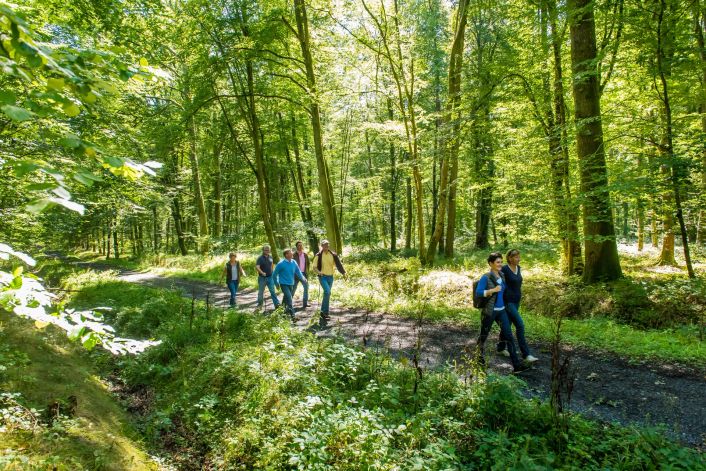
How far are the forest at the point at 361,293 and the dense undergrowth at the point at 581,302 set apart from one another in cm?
8

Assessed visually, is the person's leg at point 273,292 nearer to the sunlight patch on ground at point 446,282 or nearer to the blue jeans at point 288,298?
the blue jeans at point 288,298

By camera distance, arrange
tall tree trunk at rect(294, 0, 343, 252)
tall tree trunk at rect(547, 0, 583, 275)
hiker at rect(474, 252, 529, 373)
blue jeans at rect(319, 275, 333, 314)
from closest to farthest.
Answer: hiker at rect(474, 252, 529, 373), blue jeans at rect(319, 275, 333, 314), tall tree trunk at rect(547, 0, 583, 275), tall tree trunk at rect(294, 0, 343, 252)

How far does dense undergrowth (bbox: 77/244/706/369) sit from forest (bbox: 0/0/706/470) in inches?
3.1

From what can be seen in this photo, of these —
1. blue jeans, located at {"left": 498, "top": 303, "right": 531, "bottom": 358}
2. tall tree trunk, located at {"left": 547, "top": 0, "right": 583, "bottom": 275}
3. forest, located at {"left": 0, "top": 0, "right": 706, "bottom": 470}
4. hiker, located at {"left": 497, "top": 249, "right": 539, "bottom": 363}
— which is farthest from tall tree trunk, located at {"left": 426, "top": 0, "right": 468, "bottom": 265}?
blue jeans, located at {"left": 498, "top": 303, "right": 531, "bottom": 358}

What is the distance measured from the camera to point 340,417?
15.9ft

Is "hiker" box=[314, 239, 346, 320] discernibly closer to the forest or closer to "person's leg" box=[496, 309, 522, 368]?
the forest

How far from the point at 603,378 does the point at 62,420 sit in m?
8.26

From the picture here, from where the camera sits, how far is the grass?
4.03 meters

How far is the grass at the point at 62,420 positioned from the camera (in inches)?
159

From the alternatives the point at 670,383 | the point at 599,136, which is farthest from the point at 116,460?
the point at 599,136

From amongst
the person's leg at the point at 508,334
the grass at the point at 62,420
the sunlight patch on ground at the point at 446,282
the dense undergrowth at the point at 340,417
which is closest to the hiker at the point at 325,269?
the dense undergrowth at the point at 340,417

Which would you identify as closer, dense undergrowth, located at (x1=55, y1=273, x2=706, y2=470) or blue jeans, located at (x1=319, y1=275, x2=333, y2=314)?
dense undergrowth, located at (x1=55, y1=273, x2=706, y2=470)

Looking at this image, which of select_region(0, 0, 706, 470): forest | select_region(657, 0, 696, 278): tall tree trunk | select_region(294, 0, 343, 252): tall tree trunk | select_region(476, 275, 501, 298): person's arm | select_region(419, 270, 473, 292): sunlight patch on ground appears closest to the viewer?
select_region(0, 0, 706, 470): forest

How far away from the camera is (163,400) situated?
6520 mm
